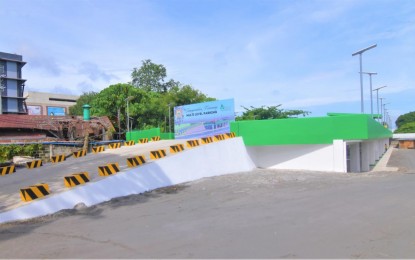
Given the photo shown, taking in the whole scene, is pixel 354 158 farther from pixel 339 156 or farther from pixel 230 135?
pixel 230 135

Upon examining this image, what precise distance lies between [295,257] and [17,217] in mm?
5919

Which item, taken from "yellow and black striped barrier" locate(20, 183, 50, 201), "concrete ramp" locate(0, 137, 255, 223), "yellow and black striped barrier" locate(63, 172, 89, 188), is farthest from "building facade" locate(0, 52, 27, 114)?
"yellow and black striped barrier" locate(20, 183, 50, 201)

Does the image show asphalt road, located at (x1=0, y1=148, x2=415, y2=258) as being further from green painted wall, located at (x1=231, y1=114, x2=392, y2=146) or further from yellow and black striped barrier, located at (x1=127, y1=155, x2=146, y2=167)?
green painted wall, located at (x1=231, y1=114, x2=392, y2=146)

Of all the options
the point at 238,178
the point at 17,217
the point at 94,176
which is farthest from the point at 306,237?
the point at 238,178

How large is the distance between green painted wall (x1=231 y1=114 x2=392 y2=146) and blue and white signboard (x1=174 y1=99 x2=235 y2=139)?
5.69 feet

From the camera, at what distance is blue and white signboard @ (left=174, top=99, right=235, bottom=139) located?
20406 millimetres

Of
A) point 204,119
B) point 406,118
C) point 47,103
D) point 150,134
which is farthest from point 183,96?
point 406,118

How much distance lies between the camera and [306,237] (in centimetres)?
598

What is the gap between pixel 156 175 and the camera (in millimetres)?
12117

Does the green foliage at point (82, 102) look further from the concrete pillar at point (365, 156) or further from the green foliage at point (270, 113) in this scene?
the concrete pillar at point (365, 156)

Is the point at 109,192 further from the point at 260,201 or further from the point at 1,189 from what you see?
the point at 260,201

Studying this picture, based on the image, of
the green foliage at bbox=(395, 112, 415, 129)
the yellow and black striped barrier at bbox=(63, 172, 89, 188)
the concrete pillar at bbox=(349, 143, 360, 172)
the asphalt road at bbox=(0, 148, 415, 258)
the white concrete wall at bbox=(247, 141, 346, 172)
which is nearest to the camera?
the asphalt road at bbox=(0, 148, 415, 258)

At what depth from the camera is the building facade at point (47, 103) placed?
78875 mm

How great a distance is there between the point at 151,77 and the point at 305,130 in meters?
42.6
